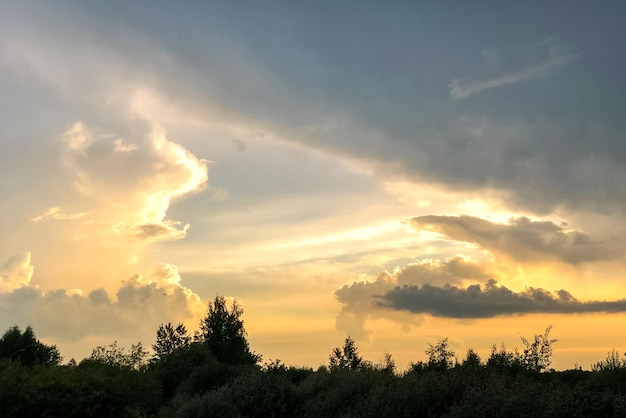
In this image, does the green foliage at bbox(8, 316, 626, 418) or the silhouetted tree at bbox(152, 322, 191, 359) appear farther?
the silhouetted tree at bbox(152, 322, 191, 359)

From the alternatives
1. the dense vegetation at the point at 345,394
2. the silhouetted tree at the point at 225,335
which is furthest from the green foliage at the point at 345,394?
the silhouetted tree at the point at 225,335

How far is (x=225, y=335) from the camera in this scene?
8531 centimetres

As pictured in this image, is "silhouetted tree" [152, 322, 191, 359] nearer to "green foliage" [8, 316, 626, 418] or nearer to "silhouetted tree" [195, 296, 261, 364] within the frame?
"silhouetted tree" [195, 296, 261, 364]

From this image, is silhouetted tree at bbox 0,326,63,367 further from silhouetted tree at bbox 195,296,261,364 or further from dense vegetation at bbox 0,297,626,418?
dense vegetation at bbox 0,297,626,418

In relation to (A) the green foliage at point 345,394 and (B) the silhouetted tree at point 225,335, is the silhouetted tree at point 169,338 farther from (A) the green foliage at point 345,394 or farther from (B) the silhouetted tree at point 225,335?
(A) the green foliage at point 345,394

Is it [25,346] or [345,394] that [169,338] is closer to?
[25,346]

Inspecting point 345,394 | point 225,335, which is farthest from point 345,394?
point 225,335

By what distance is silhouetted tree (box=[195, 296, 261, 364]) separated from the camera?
8102 cm

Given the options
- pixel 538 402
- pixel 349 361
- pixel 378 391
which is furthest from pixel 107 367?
pixel 349 361

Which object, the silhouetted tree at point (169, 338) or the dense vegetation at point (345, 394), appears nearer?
the dense vegetation at point (345, 394)

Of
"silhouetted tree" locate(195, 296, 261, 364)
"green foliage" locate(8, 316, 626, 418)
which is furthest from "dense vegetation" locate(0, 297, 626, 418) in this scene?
"silhouetted tree" locate(195, 296, 261, 364)

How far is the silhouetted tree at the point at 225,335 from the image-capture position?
81019mm

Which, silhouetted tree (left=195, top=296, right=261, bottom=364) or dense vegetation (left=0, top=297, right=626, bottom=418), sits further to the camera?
silhouetted tree (left=195, top=296, right=261, bottom=364)

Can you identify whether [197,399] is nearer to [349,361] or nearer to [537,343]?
[537,343]
